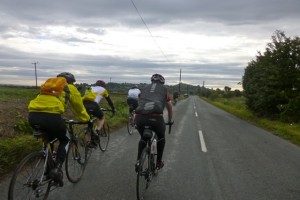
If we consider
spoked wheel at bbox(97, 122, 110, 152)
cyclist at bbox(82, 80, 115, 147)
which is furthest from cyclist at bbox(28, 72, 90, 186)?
spoked wheel at bbox(97, 122, 110, 152)

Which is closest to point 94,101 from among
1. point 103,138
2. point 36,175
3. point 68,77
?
point 103,138

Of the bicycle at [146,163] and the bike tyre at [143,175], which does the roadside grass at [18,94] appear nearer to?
the bicycle at [146,163]

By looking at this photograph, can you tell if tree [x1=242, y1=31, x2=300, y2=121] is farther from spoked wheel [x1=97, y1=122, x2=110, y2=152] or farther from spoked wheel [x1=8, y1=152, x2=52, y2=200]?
spoked wheel [x1=8, y1=152, x2=52, y2=200]

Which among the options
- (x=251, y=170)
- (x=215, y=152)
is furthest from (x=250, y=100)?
(x=251, y=170)

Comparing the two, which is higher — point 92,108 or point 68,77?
point 68,77

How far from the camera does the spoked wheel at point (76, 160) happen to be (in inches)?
229

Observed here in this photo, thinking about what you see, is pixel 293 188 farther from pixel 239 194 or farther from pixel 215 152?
pixel 215 152

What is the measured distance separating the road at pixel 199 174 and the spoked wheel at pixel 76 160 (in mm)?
152

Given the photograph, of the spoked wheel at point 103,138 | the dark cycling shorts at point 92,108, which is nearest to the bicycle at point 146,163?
the dark cycling shorts at point 92,108

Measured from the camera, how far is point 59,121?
4738mm

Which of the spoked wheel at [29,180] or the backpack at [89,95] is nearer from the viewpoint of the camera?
the spoked wheel at [29,180]

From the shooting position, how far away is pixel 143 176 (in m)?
5.24

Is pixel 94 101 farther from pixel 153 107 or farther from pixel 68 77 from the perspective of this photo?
pixel 153 107

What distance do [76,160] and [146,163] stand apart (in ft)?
5.28
